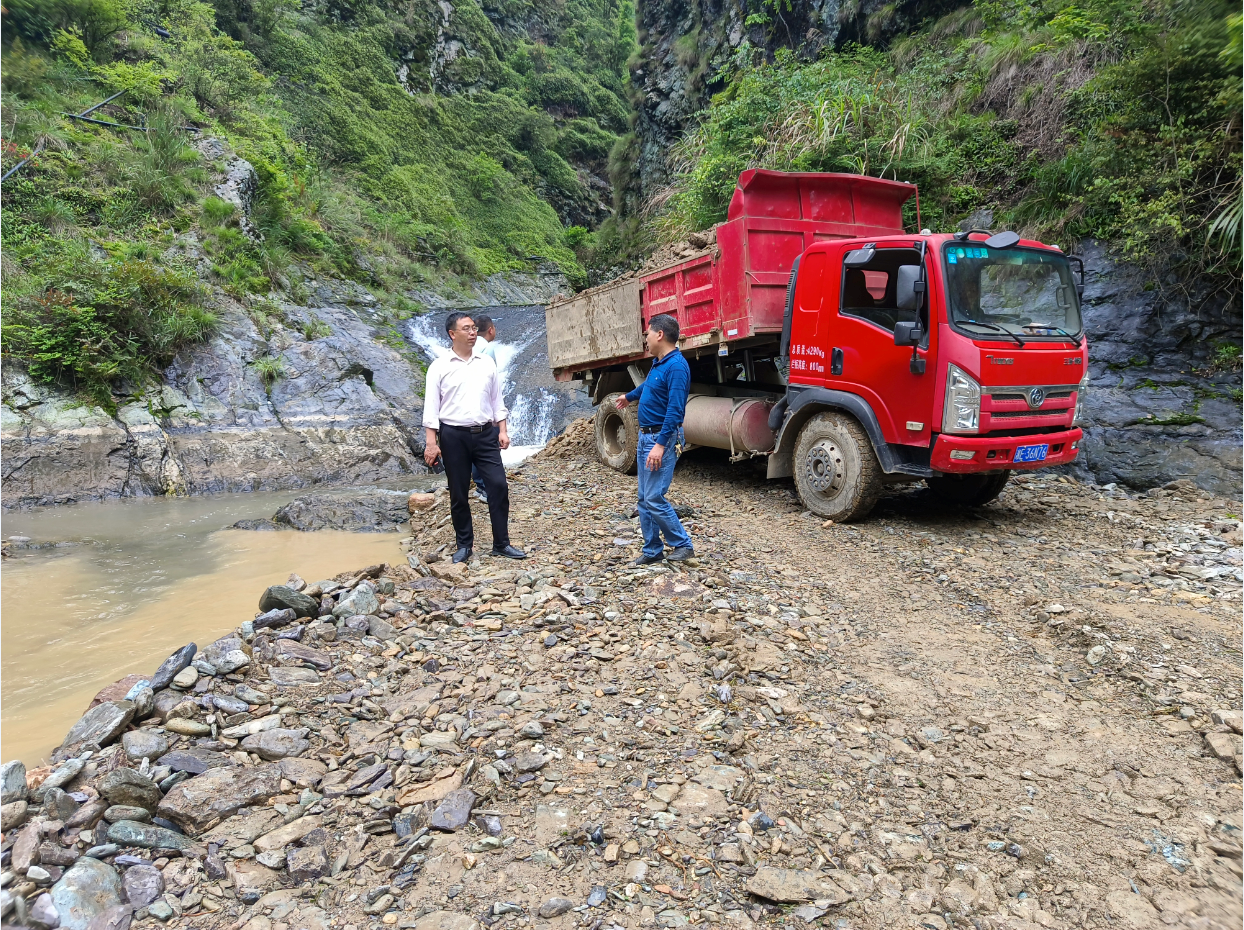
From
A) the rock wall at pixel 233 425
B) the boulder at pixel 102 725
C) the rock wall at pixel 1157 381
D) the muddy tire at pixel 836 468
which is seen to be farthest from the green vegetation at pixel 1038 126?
the boulder at pixel 102 725

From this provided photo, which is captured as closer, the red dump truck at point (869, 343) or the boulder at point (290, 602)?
the boulder at point (290, 602)

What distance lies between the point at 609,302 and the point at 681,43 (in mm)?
23808

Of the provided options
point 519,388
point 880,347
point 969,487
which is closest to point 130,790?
point 880,347

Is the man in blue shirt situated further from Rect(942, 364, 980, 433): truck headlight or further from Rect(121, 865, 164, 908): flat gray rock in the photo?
Rect(121, 865, 164, 908): flat gray rock

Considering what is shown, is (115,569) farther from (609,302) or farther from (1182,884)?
(1182,884)

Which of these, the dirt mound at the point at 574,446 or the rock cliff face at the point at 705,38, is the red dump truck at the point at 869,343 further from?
the rock cliff face at the point at 705,38

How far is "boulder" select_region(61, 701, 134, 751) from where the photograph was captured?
297cm

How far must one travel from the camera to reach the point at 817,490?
21.0 ft

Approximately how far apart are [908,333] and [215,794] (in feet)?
16.9

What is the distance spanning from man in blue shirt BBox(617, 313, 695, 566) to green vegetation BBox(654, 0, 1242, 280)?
5.94 m

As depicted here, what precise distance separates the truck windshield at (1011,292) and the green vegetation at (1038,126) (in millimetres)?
2462

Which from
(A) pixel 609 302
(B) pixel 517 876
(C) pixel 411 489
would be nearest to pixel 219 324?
(C) pixel 411 489

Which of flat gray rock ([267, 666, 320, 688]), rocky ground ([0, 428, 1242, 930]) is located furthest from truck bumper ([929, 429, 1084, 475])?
flat gray rock ([267, 666, 320, 688])

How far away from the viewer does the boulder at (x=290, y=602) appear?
4.30m
